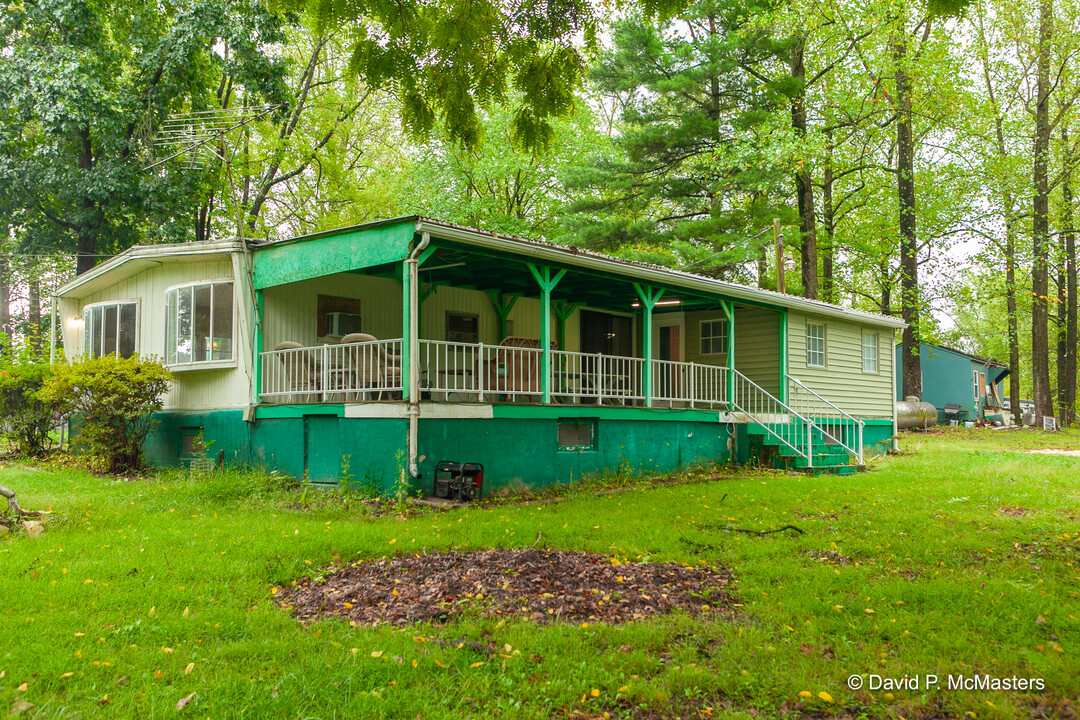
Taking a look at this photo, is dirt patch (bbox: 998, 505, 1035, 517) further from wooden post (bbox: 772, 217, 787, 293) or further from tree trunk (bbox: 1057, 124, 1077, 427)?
tree trunk (bbox: 1057, 124, 1077, 427)

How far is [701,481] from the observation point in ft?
41.3

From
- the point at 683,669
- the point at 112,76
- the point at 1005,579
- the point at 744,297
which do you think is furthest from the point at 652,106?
the point at 683,669

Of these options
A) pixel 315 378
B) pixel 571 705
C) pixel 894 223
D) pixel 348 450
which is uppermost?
pixel 894 223

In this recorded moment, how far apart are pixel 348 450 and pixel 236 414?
3.09m

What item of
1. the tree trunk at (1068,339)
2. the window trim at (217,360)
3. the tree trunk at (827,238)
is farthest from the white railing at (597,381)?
the tree trunk at (1068,339)

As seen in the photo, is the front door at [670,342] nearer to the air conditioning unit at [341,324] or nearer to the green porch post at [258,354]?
the air conditioning unit at [341,324]

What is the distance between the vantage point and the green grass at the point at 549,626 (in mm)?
3979

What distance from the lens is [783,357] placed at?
16.3 m

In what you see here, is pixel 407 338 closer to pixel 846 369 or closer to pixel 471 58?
pixel 471 58

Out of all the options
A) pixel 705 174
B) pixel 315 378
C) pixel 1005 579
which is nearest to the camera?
pixel 1005 579

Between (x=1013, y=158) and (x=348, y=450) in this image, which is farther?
(x=1013, y=158)

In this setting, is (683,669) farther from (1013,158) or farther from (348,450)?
(1013,158)

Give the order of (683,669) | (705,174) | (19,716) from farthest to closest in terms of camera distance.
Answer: (705,174)
(683,669)
(19,716)

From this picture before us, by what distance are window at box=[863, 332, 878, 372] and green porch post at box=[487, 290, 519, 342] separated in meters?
9.38
